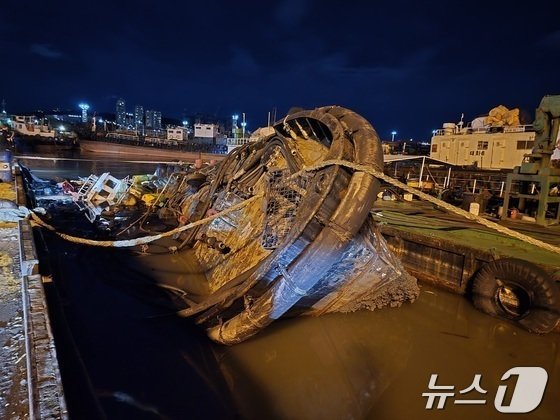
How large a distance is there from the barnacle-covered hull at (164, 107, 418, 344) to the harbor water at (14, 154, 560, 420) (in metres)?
0.40

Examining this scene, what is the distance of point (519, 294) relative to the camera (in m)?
5.62

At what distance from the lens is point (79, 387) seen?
279cm

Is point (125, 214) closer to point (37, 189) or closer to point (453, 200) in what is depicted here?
point (37, 189)

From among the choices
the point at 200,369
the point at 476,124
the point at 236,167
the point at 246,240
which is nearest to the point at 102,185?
the point at 236,167

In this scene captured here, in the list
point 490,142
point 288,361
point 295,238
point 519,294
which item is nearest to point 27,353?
point 295,238

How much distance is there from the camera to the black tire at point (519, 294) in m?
5.14

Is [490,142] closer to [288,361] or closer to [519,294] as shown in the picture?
[519,294]

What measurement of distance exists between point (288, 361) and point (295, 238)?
6.37ft

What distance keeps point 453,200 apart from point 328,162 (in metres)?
11.4

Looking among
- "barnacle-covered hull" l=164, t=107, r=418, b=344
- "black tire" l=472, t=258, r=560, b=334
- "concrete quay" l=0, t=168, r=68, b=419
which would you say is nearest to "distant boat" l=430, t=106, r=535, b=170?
"black tire" l=472, t=258, r=560, b=334

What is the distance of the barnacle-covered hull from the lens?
11.6ft

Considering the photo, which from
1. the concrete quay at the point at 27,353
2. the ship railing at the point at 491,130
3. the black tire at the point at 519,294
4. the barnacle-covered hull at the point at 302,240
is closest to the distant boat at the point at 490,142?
the ship railing at the point at 491,130

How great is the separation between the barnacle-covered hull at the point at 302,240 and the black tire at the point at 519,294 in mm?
1272

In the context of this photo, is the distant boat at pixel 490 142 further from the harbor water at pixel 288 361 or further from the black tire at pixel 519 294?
the harbor water at pixel 288 361
